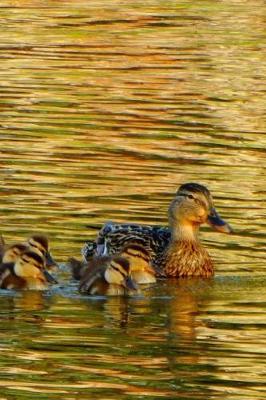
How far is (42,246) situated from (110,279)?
1.74 ft

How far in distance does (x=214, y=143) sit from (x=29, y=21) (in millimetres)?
12318

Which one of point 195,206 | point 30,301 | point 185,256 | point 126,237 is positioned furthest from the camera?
point 195,206

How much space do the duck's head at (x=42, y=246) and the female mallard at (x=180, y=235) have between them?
0.60 meters

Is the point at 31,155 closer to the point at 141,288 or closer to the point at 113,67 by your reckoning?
the point at 141,288

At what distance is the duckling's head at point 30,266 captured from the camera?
1152 cm

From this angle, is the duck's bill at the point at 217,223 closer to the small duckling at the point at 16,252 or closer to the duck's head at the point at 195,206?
the duck's head at the point at 195,206

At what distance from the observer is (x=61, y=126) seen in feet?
59.4

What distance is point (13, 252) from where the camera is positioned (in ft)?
38.2

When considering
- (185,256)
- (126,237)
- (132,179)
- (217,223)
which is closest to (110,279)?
(126,237)

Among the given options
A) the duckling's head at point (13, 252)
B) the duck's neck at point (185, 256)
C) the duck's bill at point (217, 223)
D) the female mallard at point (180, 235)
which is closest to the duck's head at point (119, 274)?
the duckling's head at point (13, 252)

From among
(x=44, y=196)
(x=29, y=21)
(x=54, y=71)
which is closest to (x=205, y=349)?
(x=44, y=196)

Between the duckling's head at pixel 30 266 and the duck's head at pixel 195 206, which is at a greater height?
the duck's head at pixel 195 206

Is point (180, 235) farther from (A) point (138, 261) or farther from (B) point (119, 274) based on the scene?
(B) point (119, 274)

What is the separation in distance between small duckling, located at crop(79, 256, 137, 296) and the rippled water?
9cm
